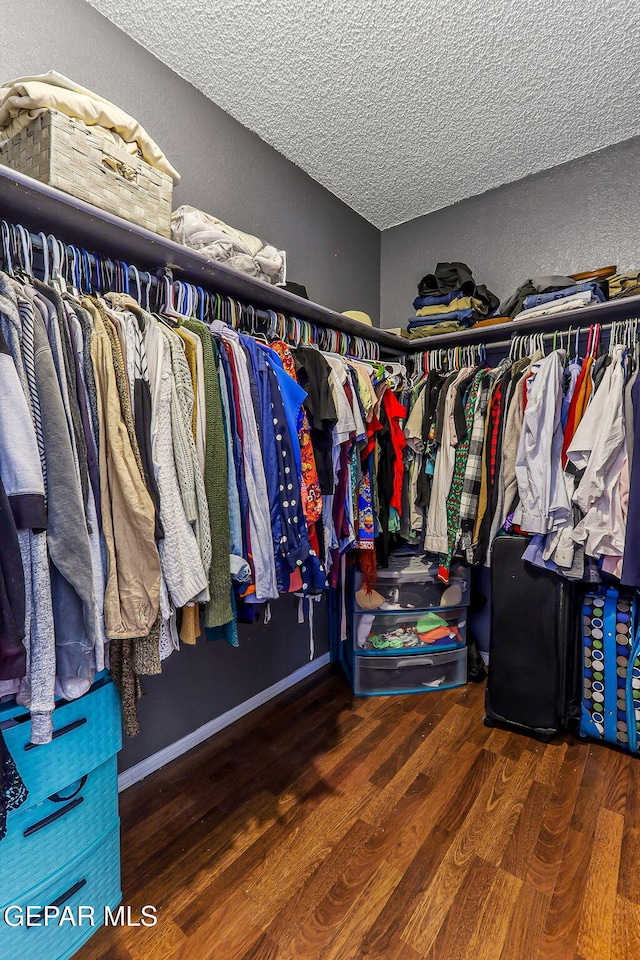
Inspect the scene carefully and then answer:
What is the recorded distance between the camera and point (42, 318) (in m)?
1.06

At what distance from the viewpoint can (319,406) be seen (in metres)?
1.77

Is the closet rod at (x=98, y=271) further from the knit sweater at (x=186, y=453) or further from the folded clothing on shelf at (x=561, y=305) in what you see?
the folded clothing on shelf at (x=561, y=305)

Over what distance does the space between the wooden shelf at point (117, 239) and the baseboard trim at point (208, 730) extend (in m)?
1.80

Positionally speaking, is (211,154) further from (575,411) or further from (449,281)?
(575,411)

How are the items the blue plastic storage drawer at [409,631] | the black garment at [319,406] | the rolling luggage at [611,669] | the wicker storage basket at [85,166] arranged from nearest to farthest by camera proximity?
the wicker storage basket at [85,166] < the black garment at [319,406] < the rolling luggage at [611,669] < the blue plastic storage drawer at [409,631]

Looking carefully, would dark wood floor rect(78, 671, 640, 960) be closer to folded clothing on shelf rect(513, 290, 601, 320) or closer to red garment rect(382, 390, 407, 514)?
red garment rect(382, 390, 407, 514)

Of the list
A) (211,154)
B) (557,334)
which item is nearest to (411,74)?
(211,154)

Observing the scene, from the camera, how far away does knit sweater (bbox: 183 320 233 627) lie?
1.33 m

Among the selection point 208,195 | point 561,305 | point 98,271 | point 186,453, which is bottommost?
point 186,453

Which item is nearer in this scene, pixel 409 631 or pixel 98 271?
pixel 98 271

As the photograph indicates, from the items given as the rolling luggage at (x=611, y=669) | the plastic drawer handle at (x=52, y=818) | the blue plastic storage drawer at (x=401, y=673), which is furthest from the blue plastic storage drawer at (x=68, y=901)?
the rolling luggage at (x=611, y=669)

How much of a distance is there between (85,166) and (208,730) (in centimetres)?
207

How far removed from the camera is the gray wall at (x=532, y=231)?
2.33 metres

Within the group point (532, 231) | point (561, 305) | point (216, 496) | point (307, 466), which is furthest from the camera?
point (532, 231)
